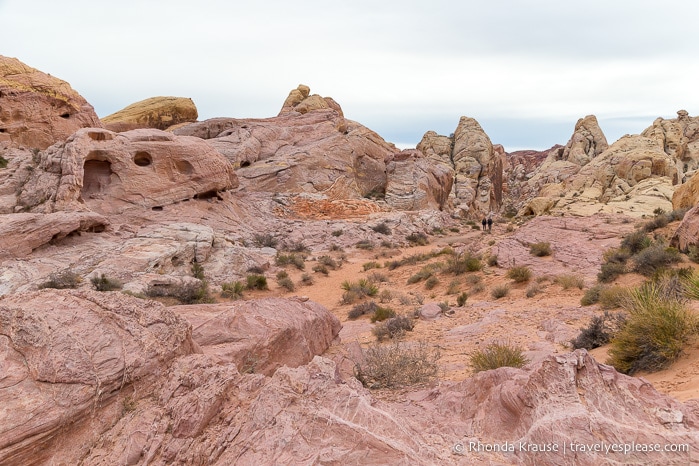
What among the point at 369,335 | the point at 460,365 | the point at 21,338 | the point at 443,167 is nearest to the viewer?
the point at 21,338

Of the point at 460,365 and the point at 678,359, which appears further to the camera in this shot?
the point at 460,365

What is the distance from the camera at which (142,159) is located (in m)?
21.5

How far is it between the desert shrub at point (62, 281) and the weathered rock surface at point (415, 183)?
25490mm

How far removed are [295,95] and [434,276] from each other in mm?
39182

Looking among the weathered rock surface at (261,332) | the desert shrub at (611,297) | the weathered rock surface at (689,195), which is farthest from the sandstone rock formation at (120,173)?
the weathered rock surface at (689,195)

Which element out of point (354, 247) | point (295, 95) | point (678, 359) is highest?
point (295, 95)

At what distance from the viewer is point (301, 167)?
32.2 meters

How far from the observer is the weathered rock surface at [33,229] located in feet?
41.3

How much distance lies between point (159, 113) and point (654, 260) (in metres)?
42.4

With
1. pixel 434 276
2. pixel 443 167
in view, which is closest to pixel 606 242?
pixel 434 276

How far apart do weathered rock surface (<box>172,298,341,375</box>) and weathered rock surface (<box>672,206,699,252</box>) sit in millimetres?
10002

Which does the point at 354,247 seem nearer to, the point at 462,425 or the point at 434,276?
the point at 434,276

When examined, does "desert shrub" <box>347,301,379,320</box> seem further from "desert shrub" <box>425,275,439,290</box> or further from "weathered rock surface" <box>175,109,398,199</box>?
"weathered rock surface" <box>175,109,398,199</box>

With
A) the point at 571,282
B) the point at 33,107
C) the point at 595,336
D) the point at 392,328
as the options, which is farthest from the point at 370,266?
the point at 33,107
